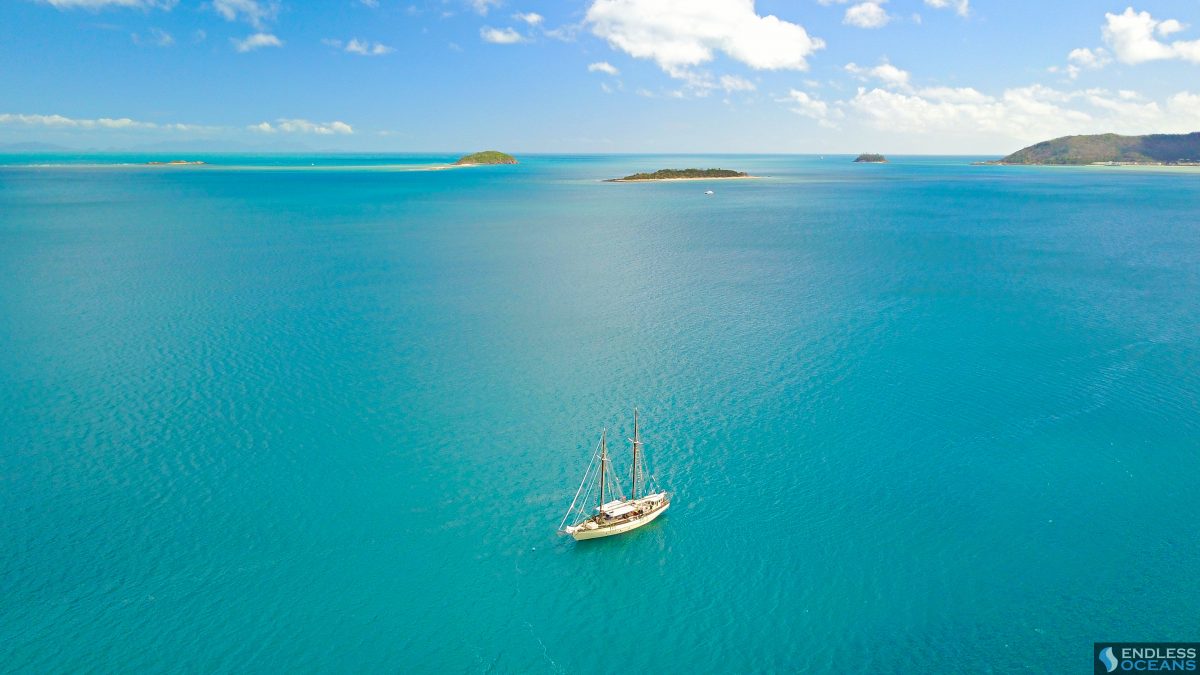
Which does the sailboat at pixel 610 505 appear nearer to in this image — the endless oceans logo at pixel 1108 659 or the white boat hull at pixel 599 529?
the white boat hull at pixel 599 529

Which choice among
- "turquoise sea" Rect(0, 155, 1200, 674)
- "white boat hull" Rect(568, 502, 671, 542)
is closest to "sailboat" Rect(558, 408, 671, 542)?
"white boat hull" Rect(568, 502, 671, 542)

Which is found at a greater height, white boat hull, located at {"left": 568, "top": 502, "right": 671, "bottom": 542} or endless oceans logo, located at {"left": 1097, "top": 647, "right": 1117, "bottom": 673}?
white boat hull, located at {"left": 568, "top": 502, "right": 671, "bottom": 542}

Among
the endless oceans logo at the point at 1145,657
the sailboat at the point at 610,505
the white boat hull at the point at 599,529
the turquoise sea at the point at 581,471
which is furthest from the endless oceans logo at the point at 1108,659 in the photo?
the white boat hull at the point at 599,529

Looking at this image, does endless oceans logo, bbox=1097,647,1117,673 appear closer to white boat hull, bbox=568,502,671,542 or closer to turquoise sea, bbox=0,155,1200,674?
turquoise sea, bbox=0,155,1200,674

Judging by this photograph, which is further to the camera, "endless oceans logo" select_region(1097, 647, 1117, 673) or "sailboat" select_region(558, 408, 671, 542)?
"sailboat" select_region(558, 408, 671, 542)

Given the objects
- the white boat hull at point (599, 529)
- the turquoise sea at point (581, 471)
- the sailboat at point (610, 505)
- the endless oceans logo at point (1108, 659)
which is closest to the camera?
the endless oceans logo at point (1108, 659)

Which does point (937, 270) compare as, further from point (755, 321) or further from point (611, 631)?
point (611, 631)
